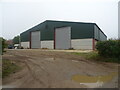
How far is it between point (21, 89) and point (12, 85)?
0.86m

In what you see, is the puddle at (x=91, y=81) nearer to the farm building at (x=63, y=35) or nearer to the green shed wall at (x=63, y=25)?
the farm building at (x=63, y=35)

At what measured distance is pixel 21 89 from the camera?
20.4ft

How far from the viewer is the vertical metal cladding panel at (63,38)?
119 feet

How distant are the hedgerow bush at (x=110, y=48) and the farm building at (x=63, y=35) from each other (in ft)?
55.2

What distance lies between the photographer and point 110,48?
47.6 feet

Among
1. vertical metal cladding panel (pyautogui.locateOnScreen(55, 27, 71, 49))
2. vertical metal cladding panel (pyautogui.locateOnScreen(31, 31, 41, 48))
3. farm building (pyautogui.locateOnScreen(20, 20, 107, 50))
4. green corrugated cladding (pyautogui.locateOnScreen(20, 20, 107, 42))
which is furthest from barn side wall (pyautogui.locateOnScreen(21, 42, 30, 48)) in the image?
vertical metal cladding panel (pyautogui.locateOnScreen(55, 27, 71, 49))

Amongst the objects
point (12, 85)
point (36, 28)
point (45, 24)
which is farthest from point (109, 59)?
point (36, 28)

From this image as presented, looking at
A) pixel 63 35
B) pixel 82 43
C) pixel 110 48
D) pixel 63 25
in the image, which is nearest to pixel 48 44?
pixel 63 35

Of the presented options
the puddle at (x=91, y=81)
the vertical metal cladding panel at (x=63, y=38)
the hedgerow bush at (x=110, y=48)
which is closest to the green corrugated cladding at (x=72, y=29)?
the vertical metal cladding panel at (x=63, y=38)

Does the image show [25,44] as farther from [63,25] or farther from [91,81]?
[91,81]

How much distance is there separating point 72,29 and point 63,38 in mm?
3138

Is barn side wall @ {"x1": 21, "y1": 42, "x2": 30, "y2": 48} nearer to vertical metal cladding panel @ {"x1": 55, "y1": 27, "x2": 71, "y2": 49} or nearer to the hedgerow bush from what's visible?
vertical metal cladding panel @ {"x1": 55, "y1": 27, "x2": 71, "y2": 49}

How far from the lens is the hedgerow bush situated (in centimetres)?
1448

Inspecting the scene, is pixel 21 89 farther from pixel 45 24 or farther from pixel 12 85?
pixel 45 24
